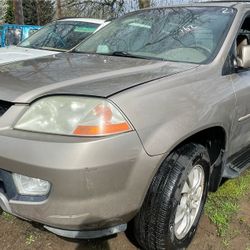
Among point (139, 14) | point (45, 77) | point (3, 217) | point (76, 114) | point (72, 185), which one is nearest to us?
point (72, 185)

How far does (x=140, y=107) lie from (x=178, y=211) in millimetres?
839

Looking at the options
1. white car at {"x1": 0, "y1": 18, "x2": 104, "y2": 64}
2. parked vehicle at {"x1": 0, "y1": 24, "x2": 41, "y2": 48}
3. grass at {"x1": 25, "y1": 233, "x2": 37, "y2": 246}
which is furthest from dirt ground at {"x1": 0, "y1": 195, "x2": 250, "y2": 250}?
parked vehicle at {"x1": 0, "y1": 24, "x2": 41, "y2": 48}

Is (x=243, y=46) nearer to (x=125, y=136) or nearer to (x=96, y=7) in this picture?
(x=125, y=136)

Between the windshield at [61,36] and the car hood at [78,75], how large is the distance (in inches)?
144

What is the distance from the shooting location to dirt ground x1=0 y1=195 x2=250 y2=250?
295cm

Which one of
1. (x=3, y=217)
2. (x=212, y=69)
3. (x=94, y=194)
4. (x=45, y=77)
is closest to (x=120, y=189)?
(x=94, y=194)

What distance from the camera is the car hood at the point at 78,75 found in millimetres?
2432

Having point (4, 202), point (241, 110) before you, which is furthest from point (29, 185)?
point (241, 110)

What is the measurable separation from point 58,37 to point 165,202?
521 centimetres

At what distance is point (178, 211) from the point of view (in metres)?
2.80

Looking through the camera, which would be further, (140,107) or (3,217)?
(3,217)

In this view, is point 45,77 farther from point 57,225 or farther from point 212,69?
point 212,69

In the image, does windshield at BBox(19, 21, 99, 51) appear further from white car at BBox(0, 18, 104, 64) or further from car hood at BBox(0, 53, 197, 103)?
car hood at BBox(0, 53, 197, 103)

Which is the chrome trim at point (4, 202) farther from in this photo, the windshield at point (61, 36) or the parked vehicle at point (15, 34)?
the parked vehicle at point (15, 34)
